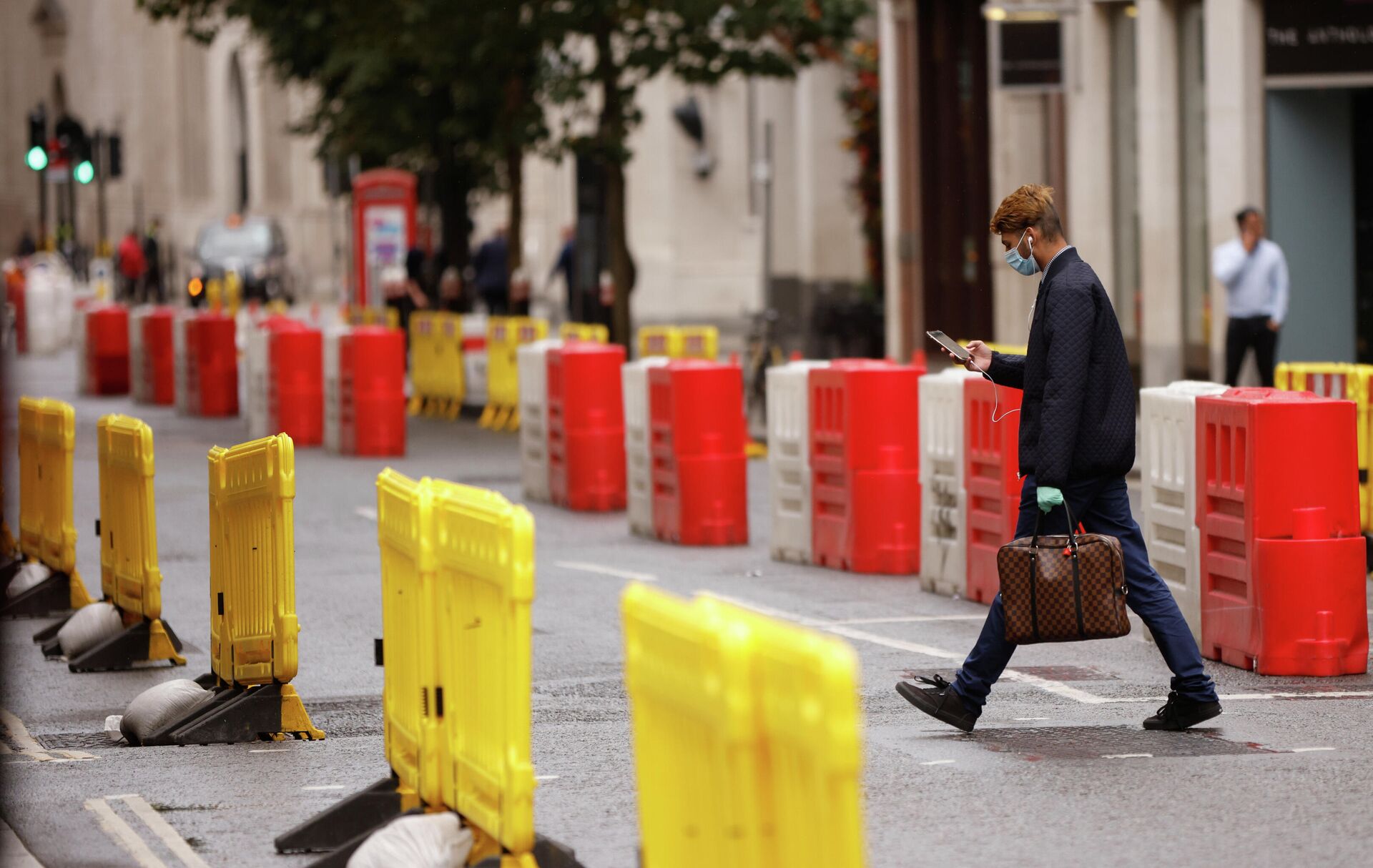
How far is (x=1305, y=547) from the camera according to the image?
9336 millimetres

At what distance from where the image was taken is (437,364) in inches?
1072

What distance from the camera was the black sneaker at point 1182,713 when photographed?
8195mm

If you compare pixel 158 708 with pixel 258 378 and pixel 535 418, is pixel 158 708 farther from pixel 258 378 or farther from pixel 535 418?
pixel 258 378

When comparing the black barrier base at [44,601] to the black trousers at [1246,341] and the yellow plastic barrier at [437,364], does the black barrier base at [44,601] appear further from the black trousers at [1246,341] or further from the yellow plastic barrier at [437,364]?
the yellow plastic barrier at [437,364]

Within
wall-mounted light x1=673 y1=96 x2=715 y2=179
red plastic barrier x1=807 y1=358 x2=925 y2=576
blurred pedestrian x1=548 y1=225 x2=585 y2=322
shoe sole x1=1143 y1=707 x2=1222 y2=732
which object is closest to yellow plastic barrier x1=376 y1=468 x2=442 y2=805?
shoe sole x1=1143 y1=707 x2=1222 y2=732

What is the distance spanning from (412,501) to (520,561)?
91 cm

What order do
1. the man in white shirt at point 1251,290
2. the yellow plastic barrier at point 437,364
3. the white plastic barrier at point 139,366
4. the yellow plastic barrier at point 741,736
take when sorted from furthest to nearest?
1. the white plastic barrier at point 139,366
2. the yellow plastic barrier at point 437,364
3. the man in white shirt at point 1251,290
4. the yellow plastic barrier at point 741,736

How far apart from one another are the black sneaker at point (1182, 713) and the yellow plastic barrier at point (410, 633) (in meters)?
2.80

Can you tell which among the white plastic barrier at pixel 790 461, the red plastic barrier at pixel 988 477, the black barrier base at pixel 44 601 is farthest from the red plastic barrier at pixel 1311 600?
the black barrier base at pixel 44 601

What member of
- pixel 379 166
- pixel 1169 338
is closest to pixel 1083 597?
pixel 1169 338

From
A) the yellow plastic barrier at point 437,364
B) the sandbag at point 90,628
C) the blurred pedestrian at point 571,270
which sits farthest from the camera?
the blurred pedestrian at point 571,270

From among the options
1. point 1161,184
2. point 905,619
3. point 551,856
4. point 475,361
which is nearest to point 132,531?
point 905,619

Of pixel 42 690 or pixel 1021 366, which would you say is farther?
pixel 42 690

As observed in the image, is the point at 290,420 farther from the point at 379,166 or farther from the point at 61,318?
the point at 61,318
